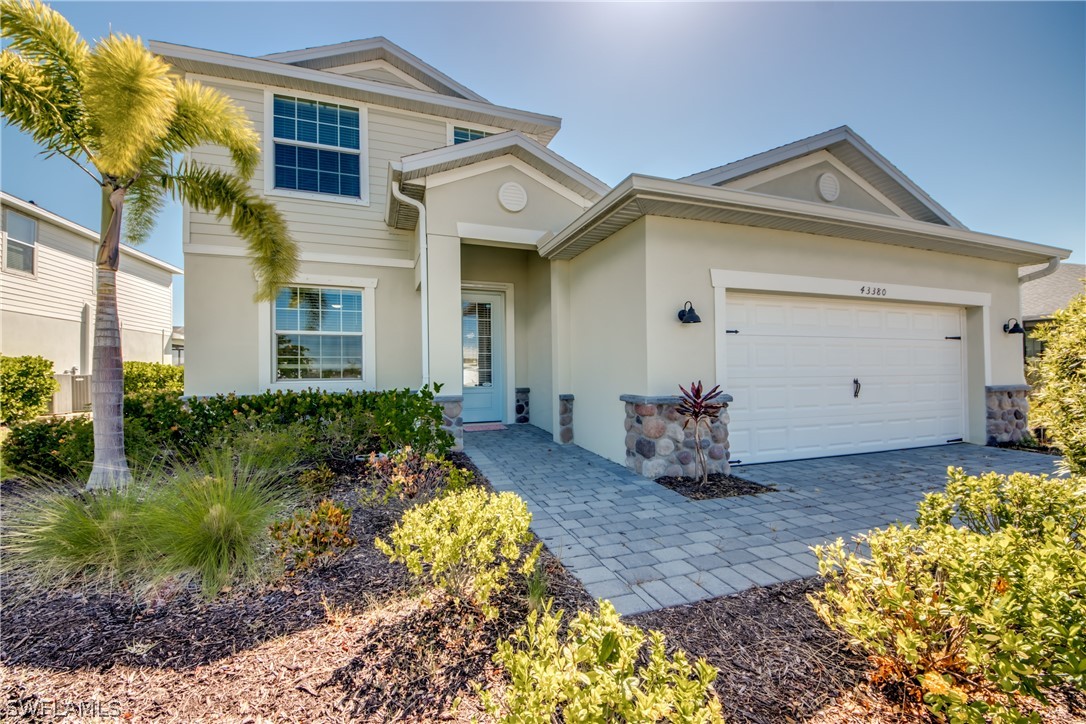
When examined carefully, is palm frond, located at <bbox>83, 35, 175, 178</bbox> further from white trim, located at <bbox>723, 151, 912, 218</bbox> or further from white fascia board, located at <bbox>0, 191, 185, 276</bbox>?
white fascia board, located at <bbox>0, 191, 185, 276</bbox>

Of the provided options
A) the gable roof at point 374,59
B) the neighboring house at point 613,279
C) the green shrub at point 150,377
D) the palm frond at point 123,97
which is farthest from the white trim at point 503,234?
the green shrub at point 150,377

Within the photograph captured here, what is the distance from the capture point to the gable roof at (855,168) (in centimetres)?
622

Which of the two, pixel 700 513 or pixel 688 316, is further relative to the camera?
pixel 688 316

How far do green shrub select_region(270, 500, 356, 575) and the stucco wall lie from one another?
139 inches

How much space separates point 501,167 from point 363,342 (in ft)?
12.1

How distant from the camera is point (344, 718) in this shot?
1.78 metres

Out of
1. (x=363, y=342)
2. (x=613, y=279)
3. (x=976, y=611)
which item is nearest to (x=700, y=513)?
(x=976, y=611)

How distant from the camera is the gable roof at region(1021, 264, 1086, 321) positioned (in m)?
12.5

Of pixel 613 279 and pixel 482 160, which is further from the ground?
pixel 482 160

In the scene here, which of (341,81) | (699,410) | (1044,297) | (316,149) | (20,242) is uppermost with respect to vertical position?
(341,81)

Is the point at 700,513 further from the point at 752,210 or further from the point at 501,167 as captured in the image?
the point at 501,167

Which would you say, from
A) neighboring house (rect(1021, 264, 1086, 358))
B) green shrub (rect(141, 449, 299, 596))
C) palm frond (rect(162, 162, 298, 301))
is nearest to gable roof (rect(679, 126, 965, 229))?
palm frond (rect(162, 162, 298, 301))

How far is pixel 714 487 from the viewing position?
16.2 feet

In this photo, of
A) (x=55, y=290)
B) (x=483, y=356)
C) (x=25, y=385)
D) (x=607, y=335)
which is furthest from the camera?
(x=55, y=290)
